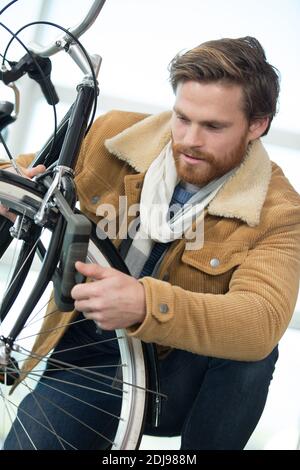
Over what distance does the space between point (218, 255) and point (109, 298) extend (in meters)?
0.35

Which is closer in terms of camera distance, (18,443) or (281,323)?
(281,323)

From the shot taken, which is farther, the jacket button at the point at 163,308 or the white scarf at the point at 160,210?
the white scarf at the point at 160,210

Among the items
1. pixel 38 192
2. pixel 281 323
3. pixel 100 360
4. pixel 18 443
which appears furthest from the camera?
pixel 100 360

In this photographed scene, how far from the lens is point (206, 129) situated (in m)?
1.16

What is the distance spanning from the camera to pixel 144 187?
1.19 metres

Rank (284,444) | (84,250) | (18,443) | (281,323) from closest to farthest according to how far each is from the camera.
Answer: (84,250), (281,323), (18,443), (284,444)

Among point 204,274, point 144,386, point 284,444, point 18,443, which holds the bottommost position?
point 284,444

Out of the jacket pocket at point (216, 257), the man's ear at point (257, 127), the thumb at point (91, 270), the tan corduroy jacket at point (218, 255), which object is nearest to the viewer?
the thumb at point (91, 270)

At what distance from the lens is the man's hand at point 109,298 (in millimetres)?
828

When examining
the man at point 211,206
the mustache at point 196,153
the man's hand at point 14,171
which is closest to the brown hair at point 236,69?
the man at point 211,206

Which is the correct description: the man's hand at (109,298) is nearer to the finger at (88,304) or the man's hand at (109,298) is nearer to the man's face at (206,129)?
the finger at (88,304)

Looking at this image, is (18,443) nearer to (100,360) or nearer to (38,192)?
(100,360)

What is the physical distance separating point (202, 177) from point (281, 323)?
0.32 meters
